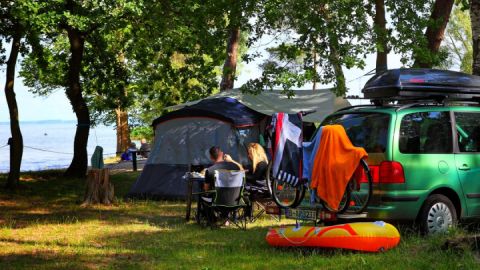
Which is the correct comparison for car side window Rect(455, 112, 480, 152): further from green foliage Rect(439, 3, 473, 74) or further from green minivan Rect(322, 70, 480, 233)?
green foliage Rect(439, 3, 473, 74)

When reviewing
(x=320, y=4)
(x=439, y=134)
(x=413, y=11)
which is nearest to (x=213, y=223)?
(x=439, y=134)

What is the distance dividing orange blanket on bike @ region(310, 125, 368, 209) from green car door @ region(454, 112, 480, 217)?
161 cm

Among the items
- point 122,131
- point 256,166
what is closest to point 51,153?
point 122,131

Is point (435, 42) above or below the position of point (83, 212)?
above

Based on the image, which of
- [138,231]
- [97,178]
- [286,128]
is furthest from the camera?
[97,178]

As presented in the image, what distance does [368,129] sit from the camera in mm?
7402

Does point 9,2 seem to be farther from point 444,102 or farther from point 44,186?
point 444,102

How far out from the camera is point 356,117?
7.60m

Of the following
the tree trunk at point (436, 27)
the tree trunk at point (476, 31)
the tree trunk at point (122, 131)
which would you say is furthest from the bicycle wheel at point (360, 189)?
the tree trunk at point (122, 131)

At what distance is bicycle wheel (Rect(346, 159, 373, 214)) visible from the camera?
265 inches

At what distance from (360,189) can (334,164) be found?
52 cm

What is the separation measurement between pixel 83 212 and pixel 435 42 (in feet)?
30.1

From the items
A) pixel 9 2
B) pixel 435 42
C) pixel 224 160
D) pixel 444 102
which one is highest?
pixel 9 2

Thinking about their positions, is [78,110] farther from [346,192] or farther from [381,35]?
[346,192]
